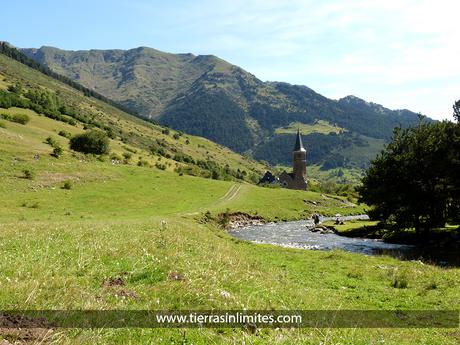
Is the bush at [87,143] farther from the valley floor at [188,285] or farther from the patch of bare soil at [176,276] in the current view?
the patch of bare soil at [176,276]

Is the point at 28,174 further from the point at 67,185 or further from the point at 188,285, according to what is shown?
the point at 188,285

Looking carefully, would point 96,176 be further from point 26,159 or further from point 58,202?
point 58,202

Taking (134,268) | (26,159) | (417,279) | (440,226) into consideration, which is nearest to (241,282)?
(134,268)

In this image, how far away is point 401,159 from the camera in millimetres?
63562

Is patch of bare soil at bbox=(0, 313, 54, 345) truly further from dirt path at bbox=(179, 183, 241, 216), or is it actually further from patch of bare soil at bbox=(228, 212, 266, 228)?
patch of bare soil at bbox=(228, 212, 266, 228)

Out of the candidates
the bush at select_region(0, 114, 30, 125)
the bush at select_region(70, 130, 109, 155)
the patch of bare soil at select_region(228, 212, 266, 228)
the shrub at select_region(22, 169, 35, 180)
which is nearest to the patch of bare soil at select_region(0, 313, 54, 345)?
the shrub at select_region(22, 169, 35, 180)

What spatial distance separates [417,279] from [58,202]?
54779 mm

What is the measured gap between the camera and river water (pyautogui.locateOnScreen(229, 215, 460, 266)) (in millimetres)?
44219

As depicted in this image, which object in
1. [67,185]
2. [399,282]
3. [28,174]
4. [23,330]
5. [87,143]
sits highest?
[87,143]

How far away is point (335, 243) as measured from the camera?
5809 cm

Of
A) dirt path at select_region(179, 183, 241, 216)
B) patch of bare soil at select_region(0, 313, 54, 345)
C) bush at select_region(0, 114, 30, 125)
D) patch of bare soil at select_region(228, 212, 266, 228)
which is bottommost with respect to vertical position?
patch of bare soil at select_region(228, 212, 266, 228)

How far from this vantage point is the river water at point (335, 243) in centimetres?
4422

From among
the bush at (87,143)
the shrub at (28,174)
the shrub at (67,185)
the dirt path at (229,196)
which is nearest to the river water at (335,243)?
the dirt path at (229,196)

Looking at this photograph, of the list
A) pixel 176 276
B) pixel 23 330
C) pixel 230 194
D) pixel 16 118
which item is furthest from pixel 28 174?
pixel 23 330
